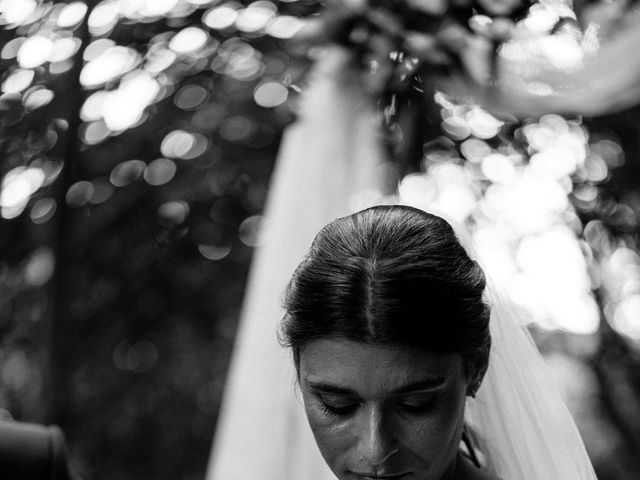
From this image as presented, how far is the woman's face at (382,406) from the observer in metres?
2.01

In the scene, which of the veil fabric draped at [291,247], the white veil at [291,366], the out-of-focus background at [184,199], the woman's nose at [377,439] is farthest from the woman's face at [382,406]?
the out-of-focus background at [184,199]

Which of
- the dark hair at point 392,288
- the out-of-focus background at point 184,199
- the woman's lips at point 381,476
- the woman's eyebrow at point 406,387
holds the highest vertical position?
the dark hair at point 392,288

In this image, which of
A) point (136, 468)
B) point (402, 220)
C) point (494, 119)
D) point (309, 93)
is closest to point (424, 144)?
point (494, 119)

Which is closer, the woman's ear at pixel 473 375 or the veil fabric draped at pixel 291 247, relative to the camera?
the woman's ear at pixel 473 375

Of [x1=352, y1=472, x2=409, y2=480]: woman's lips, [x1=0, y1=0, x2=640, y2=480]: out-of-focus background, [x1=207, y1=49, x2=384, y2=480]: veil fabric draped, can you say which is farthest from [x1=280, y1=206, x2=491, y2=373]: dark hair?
[x1=0, y1=0, x2=640, y2=480]: out-of-focus background

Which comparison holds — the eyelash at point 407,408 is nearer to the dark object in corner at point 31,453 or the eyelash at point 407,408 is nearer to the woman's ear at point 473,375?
the woman's ear at point 473,375

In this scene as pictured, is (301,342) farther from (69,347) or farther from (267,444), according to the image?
(69,347)

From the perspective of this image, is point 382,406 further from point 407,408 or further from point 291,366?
point 291,366

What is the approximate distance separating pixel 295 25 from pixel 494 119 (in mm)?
1001

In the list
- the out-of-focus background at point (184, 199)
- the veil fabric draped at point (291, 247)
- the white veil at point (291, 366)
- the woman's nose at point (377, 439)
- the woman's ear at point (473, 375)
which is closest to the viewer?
the woman's nose at point (377, 439)

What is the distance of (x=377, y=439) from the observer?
200 centimetres

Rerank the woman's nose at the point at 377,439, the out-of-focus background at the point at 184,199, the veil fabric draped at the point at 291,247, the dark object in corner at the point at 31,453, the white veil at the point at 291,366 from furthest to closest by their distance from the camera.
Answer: the out-of-focus background at the point at 184,199
the veil fabric draped at the point at 291,247
the white veil at the point at 291,366
the woman's nose at the point at 377,439
the dark object in corner at the point at 31,453

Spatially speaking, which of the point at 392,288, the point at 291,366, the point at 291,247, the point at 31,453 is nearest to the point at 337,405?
the point at 392,288

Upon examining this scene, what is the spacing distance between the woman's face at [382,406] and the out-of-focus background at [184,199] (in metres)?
1.65
